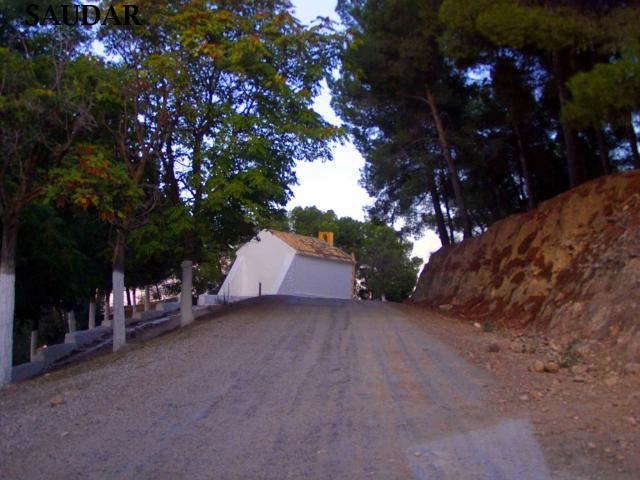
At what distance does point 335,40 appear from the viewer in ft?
65.6

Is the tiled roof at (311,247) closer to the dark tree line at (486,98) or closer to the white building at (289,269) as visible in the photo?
the white building at (289,269)

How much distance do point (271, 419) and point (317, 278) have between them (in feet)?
131

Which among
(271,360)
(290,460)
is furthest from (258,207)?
(290,460)

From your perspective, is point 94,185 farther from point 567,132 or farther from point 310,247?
point 310,247

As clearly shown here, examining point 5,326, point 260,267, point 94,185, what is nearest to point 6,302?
point 5,326

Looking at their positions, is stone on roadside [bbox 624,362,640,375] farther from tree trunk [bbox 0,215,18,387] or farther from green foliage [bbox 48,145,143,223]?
tree trunk [bbox 0,215,18,387]

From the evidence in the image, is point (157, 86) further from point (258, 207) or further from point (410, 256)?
point (410, 256)

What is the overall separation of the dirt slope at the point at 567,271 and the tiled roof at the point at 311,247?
18956 millimetres

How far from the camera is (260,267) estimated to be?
1923 inches

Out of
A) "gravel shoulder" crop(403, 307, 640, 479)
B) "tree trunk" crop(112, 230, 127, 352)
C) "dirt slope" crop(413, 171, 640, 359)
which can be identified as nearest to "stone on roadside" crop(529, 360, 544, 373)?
"gravel shoulder" crop(403, 307, 640, 479)

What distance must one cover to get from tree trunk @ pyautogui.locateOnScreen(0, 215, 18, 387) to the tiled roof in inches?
1151

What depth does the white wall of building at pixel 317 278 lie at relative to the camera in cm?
4600

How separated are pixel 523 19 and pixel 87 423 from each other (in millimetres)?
13949

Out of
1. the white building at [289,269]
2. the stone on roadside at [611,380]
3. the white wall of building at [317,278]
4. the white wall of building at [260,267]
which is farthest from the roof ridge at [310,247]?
the stone on roadside at [611,380]
